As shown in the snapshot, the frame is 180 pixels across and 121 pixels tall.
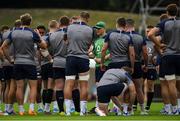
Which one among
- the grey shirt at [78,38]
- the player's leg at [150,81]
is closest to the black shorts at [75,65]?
the grey shirt at [78,38]

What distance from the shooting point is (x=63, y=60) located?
21.6 meters

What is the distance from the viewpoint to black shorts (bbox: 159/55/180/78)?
20.7 metres

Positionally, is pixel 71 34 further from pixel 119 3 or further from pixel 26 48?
pixel 119 3

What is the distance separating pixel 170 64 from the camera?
68.1 ft

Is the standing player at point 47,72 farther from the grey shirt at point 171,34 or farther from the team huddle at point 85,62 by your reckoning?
the grey shirt at point 171,34

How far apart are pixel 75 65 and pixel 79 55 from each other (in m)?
0.26

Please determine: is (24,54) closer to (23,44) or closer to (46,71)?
(23,44)

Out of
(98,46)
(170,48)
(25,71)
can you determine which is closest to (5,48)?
(25,71)

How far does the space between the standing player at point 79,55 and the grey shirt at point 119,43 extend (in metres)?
0.51

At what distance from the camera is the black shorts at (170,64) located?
68.0 feet

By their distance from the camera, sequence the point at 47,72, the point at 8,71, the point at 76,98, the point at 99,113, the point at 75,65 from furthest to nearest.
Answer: the point at 8,71, the point at 47,72, the point at 76,98, the point at 75,65, the point at 99,113

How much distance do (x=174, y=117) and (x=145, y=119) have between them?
1.00 meters

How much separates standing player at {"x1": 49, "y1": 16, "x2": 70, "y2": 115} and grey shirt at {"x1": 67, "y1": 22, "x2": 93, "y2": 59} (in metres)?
0.54

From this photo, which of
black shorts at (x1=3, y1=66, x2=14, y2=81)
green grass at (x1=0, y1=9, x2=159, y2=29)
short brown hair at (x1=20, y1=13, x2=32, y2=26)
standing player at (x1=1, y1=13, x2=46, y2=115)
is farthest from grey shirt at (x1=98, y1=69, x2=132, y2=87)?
green grass at (x1=0, y1=9, x2=159, y2=29)
